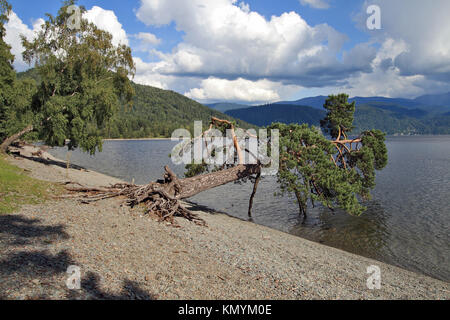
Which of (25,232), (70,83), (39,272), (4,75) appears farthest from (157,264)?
(4,75)

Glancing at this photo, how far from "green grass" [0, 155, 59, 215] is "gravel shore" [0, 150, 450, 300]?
0.63 metres

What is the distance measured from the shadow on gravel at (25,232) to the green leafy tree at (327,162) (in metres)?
12.5

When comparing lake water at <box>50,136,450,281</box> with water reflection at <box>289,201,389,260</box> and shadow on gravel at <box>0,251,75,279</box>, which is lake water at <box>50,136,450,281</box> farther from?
shadow on gravel at <box>0,251,75,279</box>

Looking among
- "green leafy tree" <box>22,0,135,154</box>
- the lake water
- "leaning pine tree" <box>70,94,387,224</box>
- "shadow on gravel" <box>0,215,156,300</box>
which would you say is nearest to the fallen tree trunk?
"leaning pine tree" <box>70,94,387,224</box>

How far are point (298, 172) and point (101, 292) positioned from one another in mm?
14248

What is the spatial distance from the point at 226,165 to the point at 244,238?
813 cm

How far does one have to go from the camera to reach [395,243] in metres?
17.0

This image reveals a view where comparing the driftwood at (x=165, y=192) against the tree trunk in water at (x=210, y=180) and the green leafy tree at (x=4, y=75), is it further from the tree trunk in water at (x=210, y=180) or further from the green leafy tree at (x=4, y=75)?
the green leafy tree at (x=4, y=75)

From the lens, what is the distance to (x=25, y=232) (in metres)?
9.01

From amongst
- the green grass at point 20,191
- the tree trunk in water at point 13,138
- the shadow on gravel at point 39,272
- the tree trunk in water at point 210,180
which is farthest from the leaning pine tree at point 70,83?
the shadow on gravel at point 39,272

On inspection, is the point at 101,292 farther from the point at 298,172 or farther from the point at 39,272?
the point at 298,172

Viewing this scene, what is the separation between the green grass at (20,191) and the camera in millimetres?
11781
